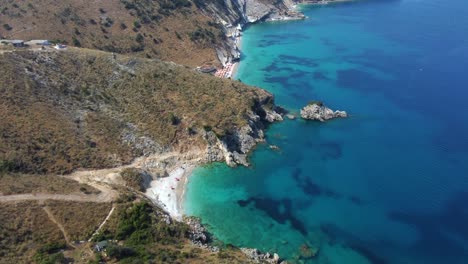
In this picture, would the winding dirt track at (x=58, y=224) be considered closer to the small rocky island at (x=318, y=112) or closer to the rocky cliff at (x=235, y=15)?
the small rocky island at (x=318, y=112)

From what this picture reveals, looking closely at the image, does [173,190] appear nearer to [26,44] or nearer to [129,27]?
[26,44]

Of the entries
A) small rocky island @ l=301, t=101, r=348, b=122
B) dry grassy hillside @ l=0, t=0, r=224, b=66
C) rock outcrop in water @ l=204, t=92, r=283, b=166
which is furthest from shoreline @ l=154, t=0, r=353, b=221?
dry grassy hillside @ l=0, t=0, r=224, b=66

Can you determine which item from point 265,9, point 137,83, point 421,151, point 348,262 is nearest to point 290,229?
point 348,262

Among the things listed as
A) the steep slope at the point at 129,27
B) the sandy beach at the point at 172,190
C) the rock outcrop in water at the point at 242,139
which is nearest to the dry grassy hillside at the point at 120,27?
the steep slope at the point at 129,27

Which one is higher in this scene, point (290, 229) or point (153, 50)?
point (153, 50)

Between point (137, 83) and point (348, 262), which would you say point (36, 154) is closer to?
point (137, 83)

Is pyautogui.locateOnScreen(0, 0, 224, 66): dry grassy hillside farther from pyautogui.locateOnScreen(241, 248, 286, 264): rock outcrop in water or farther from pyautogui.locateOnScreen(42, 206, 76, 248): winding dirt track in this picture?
pyautogui.locateOnScreen(241, 248, 286, 264): rock outcrop in water
